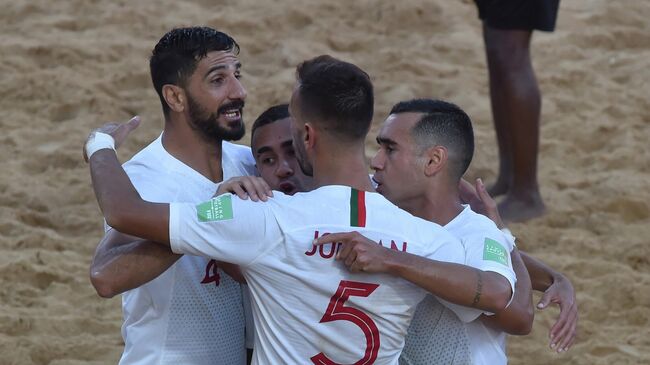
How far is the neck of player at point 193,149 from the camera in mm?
4012

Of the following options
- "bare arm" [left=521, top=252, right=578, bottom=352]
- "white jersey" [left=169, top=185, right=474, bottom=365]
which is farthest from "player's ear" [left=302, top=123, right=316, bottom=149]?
"bare arm" [left=521, top=252, right=578, bottom=352]

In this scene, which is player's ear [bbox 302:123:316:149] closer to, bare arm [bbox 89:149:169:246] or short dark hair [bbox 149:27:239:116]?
bare arm [bbox 89:149:169:246]

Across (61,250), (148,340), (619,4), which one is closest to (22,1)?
(61,250)

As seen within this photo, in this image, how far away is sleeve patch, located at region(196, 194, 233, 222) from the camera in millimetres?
3416

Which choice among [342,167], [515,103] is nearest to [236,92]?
[342,167]

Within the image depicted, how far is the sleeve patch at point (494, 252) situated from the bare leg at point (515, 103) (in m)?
2.89

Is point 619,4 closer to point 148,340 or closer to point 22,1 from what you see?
point 22,1

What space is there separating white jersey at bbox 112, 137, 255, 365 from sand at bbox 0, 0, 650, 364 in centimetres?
170

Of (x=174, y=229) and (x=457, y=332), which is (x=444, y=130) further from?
(x=174, y=229)

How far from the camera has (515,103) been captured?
6.47 metres

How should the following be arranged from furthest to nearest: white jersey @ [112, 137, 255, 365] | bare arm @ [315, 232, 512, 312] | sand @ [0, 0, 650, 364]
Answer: sand @ [0, 0, 650, 364], white jersey @ [112, 137, 255, 365], bare arm @ [315, 232, 512, 312]

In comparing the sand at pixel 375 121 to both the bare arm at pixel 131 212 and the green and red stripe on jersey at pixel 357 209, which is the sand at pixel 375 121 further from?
the green and red stripe on jersey at pixel 357 209

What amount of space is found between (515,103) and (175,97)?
9.12ft

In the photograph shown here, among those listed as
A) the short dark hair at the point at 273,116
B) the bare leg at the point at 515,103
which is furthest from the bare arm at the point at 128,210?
the bare leg at the point at 515,103
